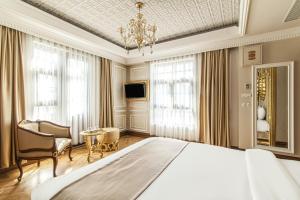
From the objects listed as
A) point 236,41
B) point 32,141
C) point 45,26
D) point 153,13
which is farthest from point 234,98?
point 45,26

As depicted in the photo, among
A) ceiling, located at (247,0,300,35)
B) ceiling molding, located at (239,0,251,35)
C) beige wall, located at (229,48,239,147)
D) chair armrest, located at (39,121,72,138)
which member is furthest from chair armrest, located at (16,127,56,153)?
beige wall, located at (229,48,239,147)

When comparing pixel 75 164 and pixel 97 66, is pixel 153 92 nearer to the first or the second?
pixel 97 66

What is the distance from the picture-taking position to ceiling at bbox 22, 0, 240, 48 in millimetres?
2814

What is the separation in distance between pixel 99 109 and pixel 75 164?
75.4 inches

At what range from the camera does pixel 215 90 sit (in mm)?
4191

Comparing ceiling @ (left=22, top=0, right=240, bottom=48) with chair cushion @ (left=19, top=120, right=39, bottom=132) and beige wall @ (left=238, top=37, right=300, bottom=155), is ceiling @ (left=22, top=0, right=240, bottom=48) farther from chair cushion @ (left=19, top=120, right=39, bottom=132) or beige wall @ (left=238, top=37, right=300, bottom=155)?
chair cushion @ (left=19, top=120, right=39, bottom=132)

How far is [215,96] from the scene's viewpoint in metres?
4.19

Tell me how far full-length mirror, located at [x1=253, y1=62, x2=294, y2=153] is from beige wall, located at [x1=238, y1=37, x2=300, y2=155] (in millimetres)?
159

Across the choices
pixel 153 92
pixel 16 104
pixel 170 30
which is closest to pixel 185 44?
pixel 170 30

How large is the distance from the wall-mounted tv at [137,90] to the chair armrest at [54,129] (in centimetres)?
270

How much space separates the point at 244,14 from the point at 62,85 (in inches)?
160

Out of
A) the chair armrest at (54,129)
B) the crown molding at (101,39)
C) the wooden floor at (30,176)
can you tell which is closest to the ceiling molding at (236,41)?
the crown molding at (101,39)

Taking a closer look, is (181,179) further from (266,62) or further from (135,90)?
(135,90)

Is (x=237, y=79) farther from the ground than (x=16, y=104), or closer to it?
farther from the ground
